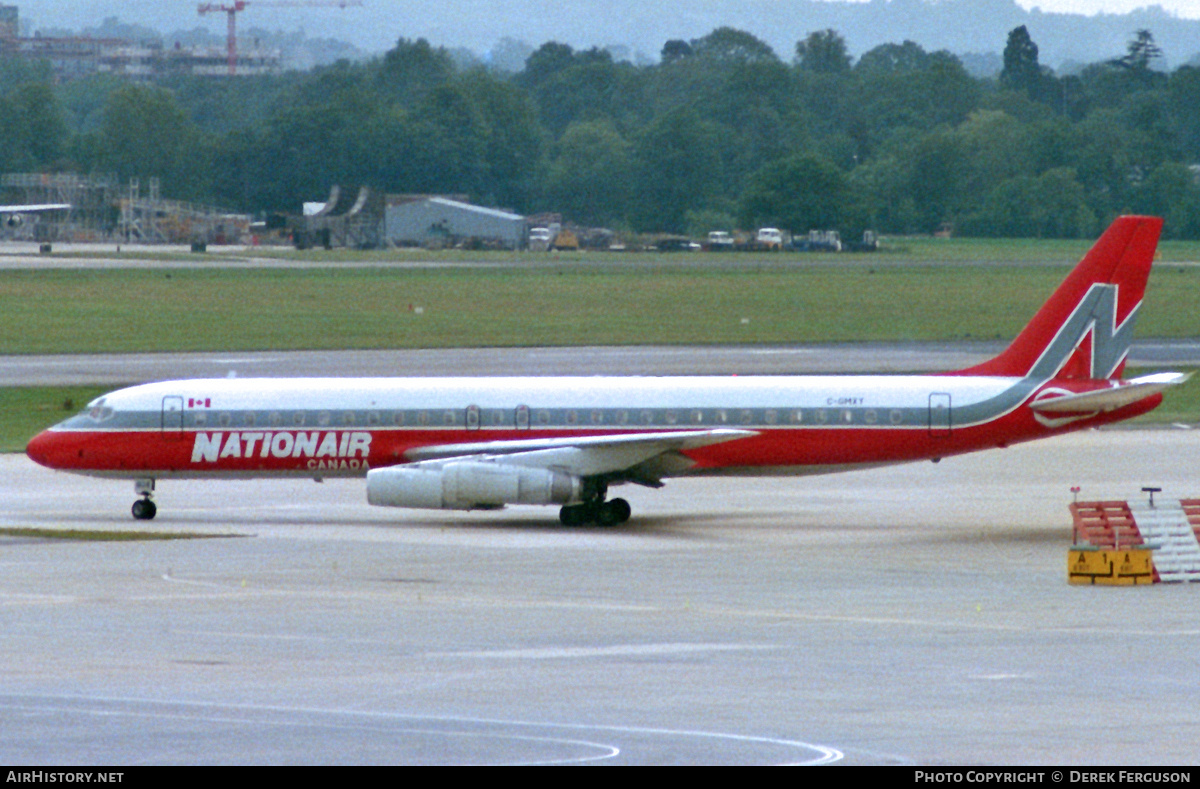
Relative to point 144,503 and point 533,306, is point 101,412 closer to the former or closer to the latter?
point 144,503

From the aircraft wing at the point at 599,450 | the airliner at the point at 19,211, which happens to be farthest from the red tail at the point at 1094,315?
the airliner at the point at 19,211

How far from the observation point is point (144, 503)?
4212 cm

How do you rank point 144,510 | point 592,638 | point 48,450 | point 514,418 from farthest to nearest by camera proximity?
point 48,450 < point 144,510 < point 514,418 < point 592,638

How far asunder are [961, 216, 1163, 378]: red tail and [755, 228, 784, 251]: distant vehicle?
13370 centimetres

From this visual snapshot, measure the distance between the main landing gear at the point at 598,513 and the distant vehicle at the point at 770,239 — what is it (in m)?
136

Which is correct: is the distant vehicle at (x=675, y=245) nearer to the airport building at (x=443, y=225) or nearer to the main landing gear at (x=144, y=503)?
the airport building at (x=443, y=225)

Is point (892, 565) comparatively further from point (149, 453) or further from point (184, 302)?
point (184, 302)

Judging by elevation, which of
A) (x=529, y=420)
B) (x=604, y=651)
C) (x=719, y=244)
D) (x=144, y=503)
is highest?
(x=529, y=420)

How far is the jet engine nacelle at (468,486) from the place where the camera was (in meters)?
39.2

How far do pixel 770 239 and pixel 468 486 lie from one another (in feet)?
458

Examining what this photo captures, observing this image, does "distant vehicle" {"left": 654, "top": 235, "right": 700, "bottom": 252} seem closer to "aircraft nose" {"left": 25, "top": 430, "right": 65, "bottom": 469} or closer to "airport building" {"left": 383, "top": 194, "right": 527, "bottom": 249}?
"airport building" {"left": 383, "top": 194, "right": 527, "bottom": 249}

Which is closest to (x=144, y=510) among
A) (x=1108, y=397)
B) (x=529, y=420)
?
(x=529, y=420)

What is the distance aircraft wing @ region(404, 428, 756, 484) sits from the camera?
3962 cm
